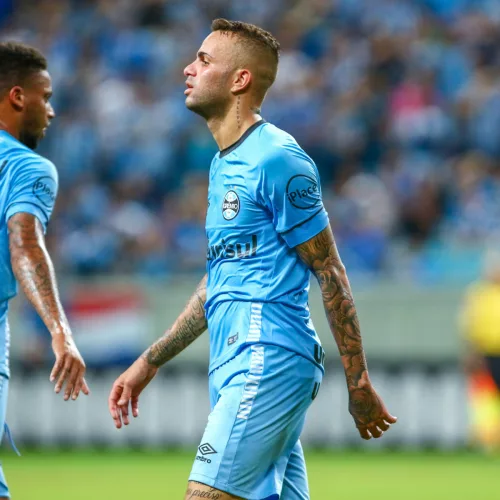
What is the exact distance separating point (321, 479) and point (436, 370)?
3105mm

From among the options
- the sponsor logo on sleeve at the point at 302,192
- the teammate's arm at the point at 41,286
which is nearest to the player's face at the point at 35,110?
the teammate's arm at the point at 41,286

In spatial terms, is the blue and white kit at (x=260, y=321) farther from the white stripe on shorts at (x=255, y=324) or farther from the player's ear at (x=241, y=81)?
→ the player's ear at (x=241, y=81)

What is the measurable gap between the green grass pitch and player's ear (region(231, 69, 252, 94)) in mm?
5307

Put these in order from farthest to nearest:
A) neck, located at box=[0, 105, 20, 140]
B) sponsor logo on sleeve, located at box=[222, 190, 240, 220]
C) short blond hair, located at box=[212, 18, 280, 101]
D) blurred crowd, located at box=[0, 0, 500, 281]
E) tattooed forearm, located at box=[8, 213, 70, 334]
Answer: blurred crowd, located at box=[0, 0, 500, 281]
neck, located at box=[0, 105, 20, 140]
tattooed forearm, located at box=[8, 213, 70, 334]
short blond hair, located at box=[212, 18, 280, 101]
sponsor logo on sleeve, located at box=[222, 190, 240, 220]

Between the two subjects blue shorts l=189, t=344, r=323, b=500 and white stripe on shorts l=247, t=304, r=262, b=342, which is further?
white stripe on shorts l=247, t=304, r=262, b=342

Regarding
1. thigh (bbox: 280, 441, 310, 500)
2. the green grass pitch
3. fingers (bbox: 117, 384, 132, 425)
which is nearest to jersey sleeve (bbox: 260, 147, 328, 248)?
thigh (bbox: 280, 441, 310, 500)

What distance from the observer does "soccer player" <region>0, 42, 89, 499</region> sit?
486 cm

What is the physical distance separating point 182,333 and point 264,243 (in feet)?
2.31

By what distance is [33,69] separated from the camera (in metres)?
5.45

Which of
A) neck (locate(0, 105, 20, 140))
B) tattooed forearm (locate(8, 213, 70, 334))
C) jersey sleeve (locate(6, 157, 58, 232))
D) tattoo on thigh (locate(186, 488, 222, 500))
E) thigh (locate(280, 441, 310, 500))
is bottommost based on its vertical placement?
tattoo on thigh (locate(186, 488, 222, 500))

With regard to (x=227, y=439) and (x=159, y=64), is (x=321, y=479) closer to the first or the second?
(x=227, y=439)

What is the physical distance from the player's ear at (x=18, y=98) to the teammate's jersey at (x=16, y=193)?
0.25 metres

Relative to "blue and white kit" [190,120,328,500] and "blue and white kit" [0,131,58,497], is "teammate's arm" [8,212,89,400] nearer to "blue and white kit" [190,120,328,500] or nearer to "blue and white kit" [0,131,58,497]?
"blue and white kit" [0,131,58,497]

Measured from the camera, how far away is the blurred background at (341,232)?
1324 cm
